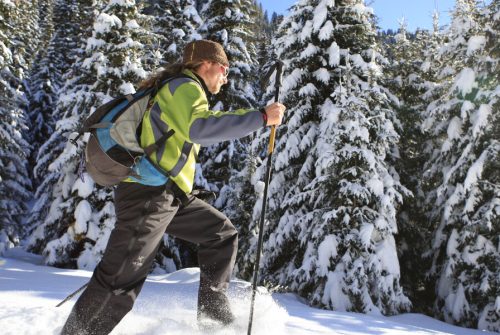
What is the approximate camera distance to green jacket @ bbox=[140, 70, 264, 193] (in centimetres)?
290

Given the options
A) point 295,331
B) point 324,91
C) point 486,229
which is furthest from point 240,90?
point 295,331

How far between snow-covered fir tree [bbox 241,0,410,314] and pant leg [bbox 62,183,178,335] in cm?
986

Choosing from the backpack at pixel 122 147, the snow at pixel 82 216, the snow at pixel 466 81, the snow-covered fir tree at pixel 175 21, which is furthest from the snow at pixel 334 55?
the backpack at pixel 122 147

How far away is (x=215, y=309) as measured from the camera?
3.80 m

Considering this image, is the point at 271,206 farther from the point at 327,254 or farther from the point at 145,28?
the point at 145,28

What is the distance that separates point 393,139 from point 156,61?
9674mm

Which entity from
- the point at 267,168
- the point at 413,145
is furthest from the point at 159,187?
the point at 413,145

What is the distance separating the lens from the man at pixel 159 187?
2.91 metres

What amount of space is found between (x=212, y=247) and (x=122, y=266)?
1.00 meters

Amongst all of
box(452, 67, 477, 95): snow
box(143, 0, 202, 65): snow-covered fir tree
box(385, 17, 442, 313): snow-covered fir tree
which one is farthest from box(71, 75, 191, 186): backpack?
box(143, 0, 202, 65): snow-covered fir tree

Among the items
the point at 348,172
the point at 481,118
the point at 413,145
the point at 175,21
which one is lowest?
the point at 348,172

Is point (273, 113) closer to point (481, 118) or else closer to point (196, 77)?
point (196, 77)

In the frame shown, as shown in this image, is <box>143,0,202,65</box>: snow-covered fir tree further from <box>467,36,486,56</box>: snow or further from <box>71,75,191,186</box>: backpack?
<box>71,75,191,186</box>: backpack

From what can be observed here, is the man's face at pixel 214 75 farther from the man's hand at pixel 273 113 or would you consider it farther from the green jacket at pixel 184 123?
the man's hand at pixel 273 113
